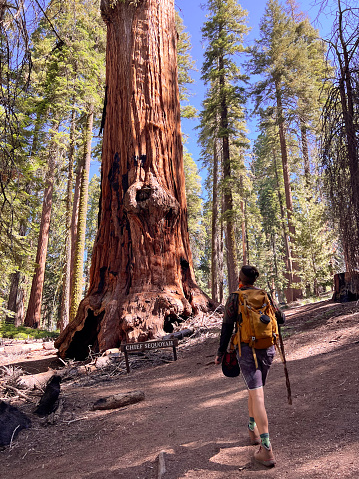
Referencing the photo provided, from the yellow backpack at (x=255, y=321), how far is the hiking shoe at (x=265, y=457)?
65 centimetres

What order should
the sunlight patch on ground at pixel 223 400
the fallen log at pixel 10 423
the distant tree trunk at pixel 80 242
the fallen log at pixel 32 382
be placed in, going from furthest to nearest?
the distant tree trunk at pixel 80 242
the fallen log at pixel 32 382
the sunlight patch on ground at pixel 223 400
the fallen log at pixel 10 423

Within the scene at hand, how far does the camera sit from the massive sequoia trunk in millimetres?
7480

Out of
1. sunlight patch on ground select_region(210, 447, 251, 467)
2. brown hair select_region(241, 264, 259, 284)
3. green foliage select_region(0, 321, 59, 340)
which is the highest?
brown hair select_region(241, 264, 259, 284)

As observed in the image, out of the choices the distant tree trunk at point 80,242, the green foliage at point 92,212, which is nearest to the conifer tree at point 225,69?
the distant tree trunk at point 80,242

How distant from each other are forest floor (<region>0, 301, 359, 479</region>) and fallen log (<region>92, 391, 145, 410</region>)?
103mm

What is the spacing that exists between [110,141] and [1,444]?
23.2 feet

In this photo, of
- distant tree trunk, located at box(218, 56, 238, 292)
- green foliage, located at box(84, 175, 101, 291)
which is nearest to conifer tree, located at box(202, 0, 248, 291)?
distant tree trunk, located at box(218, 56, 238, 292)

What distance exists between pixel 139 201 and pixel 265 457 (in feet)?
20.0

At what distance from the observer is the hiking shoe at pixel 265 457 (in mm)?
2564

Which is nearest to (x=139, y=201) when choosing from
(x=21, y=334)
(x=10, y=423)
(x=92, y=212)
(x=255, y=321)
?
(x=10, y=423)

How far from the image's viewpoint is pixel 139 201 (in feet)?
26.0

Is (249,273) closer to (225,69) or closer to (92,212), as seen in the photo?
(225,69)

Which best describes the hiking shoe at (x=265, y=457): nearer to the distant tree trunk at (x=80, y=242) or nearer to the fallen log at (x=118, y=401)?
the fallen log at (x=118, y=401)

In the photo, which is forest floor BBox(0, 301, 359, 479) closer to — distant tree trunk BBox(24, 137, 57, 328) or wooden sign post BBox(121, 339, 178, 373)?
wooden sign post BBox(121, 339, 178, 373)
